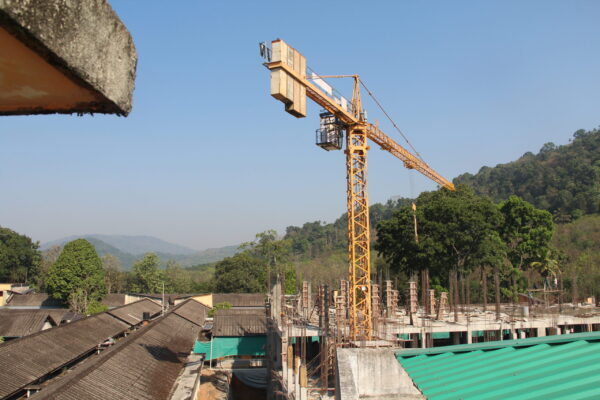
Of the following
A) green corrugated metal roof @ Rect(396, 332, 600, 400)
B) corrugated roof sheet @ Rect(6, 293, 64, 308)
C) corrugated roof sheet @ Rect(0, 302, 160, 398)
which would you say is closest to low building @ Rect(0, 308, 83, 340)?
corrugated roof sheet @ Rect(0, 302, 160, 398)

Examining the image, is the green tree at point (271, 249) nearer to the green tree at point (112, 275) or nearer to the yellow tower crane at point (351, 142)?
the green tree at point (112, 275)

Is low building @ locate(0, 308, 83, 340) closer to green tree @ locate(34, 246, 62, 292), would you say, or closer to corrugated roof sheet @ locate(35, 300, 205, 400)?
corrugated roof sheet @ locate(35, 300, 205, 400)

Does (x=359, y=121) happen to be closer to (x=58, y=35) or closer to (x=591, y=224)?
(x=58, y=35)

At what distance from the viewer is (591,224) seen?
134 feet

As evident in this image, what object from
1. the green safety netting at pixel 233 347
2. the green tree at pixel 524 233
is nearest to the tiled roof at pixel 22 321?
the green safety netting at pixel 233 347

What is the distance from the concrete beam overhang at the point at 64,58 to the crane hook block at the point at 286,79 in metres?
14.7

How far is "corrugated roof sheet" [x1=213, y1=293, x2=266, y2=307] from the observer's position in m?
33.9

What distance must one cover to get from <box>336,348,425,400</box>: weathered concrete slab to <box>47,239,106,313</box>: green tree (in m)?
28.4

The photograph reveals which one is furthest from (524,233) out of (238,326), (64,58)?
(64,58)

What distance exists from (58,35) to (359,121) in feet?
62.3

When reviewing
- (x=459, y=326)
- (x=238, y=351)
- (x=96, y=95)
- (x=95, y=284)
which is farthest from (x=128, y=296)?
(x=96, y=95)

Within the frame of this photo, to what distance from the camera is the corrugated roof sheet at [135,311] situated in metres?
23.0

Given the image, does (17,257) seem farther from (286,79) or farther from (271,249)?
(286,79)

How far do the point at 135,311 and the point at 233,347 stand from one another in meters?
7.84
